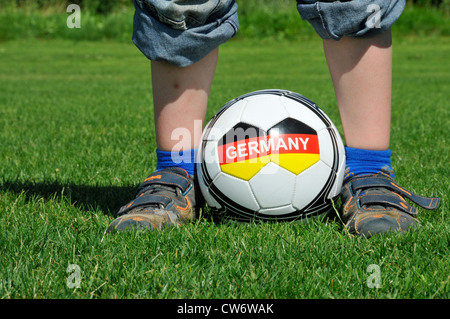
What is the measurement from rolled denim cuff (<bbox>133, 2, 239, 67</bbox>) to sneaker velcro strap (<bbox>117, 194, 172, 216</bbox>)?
54 centimetres

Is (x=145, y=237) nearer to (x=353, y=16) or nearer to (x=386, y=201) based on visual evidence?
(x=386, y=201)

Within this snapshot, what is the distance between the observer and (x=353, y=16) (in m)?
2.16

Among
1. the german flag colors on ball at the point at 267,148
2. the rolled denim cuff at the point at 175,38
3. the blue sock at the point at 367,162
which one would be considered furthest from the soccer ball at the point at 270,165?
the rolled denim cuff at the point at 175,38

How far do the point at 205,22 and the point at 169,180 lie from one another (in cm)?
66

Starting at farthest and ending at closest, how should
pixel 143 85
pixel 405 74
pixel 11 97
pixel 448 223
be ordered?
pixel 405 74 < pixel 143 85 < pixel 11 97 < pixel 448 223

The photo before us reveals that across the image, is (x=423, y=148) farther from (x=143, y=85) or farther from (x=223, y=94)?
(x=143, y=85)

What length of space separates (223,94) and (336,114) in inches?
83.0

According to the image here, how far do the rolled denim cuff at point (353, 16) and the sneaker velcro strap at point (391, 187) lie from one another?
0.58 metres

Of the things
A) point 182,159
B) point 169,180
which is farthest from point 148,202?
point 182,159

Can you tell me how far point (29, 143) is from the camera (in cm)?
417

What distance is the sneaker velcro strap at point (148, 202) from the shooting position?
2205 millimetres

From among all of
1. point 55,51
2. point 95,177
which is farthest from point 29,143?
point 55,51

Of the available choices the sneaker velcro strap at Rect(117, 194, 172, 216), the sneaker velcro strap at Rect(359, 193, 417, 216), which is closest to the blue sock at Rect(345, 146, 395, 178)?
the sneaker velcro strap at Rect(359, 193, 417, 216)

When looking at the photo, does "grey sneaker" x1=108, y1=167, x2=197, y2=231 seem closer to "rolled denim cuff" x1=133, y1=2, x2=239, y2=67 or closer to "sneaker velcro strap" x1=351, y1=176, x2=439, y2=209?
"rolled denim cuff" x1=133, y1=2, x2=239, y2=67
